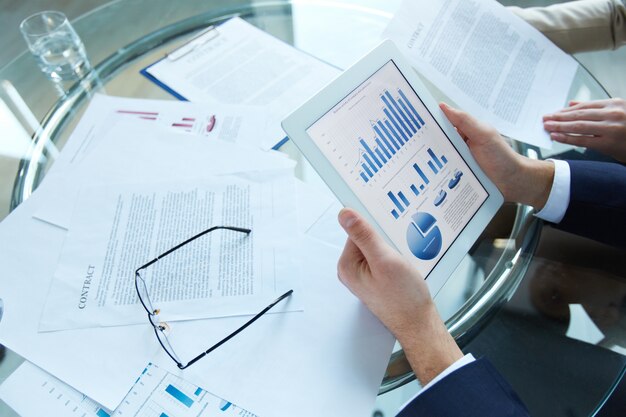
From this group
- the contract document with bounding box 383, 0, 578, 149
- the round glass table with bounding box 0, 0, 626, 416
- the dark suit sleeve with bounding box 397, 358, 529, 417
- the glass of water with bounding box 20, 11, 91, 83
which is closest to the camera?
the dark suit sleeve with bounding box 397, 358, 529, 417

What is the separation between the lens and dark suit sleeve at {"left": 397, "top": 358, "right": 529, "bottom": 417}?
1.88 ft

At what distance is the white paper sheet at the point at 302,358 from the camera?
1.93 ft

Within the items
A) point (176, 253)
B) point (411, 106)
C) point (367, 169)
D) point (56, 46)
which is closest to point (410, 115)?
point (411, 106)

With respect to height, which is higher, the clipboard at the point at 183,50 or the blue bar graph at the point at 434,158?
the clipboard at the point at 183,50

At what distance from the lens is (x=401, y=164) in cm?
68

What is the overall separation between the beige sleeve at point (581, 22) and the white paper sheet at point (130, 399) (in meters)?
0.92

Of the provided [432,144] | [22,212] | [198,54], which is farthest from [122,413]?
[198,54]

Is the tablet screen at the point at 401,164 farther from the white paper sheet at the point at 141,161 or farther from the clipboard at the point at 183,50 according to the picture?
the clipboard at the point at 183,50

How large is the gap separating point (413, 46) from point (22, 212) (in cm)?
73

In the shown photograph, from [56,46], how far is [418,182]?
2.69 ft

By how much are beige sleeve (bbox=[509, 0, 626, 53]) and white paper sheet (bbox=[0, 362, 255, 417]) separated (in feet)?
3.02

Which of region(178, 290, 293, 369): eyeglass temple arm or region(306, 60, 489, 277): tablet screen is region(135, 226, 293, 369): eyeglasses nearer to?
region(178, 290, 293, 369): eyeglass temple arm

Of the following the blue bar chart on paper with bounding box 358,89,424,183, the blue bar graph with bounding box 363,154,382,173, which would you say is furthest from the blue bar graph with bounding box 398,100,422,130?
the blue bar graph with bounding box 363,154,382,173

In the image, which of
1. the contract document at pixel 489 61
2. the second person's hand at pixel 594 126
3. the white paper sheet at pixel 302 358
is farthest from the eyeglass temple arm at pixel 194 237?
the second person's hand at pixel 594 126
